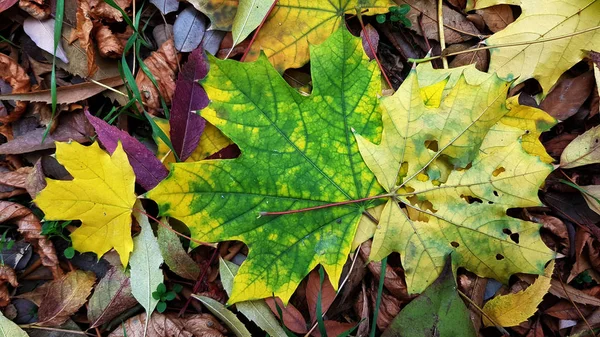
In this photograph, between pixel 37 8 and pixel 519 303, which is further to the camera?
pixel 37 8

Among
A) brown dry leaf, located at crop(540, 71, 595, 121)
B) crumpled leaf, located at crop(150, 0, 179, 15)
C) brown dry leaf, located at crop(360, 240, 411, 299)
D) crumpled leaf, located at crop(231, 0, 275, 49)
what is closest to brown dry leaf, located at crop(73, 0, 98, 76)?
crumpled leaf, located at crop(150, 0, 179, 15)

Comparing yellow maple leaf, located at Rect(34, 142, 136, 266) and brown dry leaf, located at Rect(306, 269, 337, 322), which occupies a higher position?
yellow maple leaf, located at Rect(34, 142, 136, 266)

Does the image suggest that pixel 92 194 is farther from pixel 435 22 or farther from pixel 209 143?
pixel 435 22

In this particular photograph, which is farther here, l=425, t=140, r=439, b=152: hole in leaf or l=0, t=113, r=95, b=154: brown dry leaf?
l=0, t=113, r=95, b=154: brown dry leaf

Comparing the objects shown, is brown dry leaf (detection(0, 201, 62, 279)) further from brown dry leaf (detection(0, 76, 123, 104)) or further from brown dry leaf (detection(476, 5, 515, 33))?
brown dry leaf (detection(476, 5, 515, 33))

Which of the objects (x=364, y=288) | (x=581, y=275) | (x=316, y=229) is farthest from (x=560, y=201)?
(x=316, y=229)

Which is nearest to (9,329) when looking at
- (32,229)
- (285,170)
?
(32,229)

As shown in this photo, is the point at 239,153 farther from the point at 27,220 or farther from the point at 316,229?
the point at 27,220
